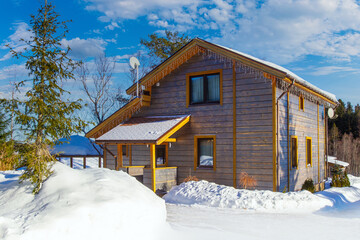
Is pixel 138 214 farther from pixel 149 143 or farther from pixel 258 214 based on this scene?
pixel 149 143

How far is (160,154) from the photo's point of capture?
14.9 m

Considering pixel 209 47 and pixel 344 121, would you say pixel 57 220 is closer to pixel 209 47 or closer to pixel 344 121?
pixel 209 47

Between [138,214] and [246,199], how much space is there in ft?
15.5

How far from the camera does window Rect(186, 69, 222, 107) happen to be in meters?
13.7

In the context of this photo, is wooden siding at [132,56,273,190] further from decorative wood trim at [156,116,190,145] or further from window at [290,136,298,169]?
window at [290,136,298,169]

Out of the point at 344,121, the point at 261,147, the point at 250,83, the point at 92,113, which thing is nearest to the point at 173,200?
the point at 261,147

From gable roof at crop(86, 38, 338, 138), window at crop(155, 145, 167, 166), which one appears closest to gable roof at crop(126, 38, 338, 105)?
gable roof at crop(86, 38, 338, 138)

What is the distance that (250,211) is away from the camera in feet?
32.2

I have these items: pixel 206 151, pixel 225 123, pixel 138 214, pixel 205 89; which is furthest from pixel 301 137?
pixel 138 214

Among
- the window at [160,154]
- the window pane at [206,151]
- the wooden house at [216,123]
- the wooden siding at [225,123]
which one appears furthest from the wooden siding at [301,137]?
the window at [160,154]

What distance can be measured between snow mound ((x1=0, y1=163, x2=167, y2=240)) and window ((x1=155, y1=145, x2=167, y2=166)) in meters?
6.79

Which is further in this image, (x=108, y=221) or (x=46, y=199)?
(x=46, y=199)

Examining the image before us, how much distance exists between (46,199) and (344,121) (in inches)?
1406

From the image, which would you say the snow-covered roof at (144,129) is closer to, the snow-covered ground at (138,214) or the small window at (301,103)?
the snow-covered ground at (138,214)
